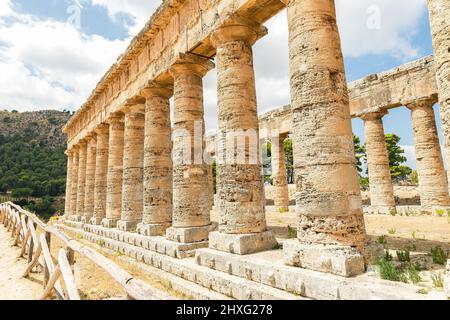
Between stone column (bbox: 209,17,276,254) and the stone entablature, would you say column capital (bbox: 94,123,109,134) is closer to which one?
the stone entablature

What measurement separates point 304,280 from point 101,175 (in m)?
15.9

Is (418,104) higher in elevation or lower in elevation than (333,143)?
higher

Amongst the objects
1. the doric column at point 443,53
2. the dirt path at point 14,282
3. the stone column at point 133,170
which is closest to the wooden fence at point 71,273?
the dirt path at point 14,282

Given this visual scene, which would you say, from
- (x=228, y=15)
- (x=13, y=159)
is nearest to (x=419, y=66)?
(x=228, y=15)

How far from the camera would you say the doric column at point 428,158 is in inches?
608

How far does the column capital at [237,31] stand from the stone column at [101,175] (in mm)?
12212

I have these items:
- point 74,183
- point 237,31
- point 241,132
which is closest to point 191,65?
point 237,31

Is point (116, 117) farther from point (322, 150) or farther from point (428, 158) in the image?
point (428, 158)

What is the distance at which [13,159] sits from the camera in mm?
75375

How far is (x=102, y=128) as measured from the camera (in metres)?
18.4

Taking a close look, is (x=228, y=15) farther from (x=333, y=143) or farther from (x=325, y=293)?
(x=325, y=293)

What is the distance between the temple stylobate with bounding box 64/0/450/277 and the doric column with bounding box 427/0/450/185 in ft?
0.06
